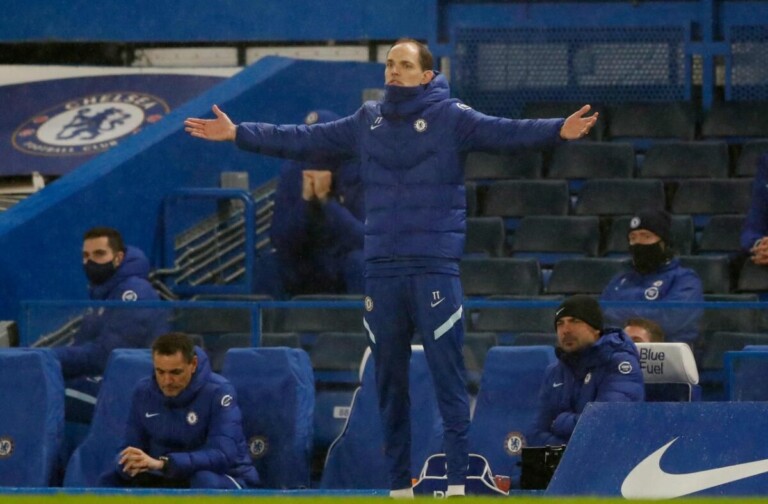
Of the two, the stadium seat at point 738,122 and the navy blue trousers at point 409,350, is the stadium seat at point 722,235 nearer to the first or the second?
the stadium seat at point 738,122

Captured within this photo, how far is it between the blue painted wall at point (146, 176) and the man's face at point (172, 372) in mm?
2608

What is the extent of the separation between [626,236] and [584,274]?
73cm

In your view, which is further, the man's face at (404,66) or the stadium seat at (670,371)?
the stadium seat at (670,371)

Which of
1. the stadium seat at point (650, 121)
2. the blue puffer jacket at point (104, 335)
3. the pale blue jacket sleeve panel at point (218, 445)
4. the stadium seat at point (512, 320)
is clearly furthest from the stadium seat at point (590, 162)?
the pale blue jacket sleeve panel at point (218, 445)

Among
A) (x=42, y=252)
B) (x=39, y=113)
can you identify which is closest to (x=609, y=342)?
(x=42, y=252)

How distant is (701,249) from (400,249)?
450 cm

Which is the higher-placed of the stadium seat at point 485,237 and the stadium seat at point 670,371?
the stadium seat at point 485,237

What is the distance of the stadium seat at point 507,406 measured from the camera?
852 centimetres

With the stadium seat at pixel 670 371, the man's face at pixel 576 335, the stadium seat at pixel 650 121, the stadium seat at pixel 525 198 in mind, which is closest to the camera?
the man's face at pixel 576 335

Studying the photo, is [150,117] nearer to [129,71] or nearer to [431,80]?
[129,71]

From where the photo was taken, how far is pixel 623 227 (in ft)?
36.9

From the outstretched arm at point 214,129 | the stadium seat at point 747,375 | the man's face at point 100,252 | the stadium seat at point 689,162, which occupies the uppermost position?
the stadium seat at point 689,162

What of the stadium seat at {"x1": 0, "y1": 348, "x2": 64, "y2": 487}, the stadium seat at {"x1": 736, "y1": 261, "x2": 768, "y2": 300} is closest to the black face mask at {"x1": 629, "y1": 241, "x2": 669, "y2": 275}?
the stadium seat at {"x1": 736, "y1": 261, "x2": 768, "y2": 300}

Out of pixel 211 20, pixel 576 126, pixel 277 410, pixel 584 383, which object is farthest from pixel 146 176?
pixel 576 126
